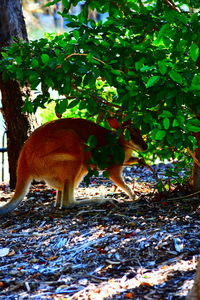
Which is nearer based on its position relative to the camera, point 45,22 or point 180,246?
point 180,246

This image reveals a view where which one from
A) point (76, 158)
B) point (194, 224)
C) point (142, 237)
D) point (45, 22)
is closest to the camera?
point (142, 237)

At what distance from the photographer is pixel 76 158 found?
13.3ft

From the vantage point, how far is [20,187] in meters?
3.99

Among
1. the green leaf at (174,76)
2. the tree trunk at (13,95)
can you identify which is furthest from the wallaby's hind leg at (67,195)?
the green leaf at (174,76)

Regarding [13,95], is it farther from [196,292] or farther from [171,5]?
[196,292]

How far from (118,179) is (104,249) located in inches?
54.2

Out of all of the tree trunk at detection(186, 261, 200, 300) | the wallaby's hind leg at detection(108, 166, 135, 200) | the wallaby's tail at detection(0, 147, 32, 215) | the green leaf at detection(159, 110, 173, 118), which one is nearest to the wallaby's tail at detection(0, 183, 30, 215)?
the wallaby's tail at detection(0, 147, 32, 215)

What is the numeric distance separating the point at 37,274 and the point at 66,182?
1.60 m

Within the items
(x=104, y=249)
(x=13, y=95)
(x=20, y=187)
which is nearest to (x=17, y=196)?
(x=20, y=187)

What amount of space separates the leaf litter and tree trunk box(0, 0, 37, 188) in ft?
3.23

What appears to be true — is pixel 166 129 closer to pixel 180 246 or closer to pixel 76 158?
pixel 180 246

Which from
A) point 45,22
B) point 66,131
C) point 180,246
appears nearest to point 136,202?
point 66,131

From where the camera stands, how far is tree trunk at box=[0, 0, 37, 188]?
16.1 ft

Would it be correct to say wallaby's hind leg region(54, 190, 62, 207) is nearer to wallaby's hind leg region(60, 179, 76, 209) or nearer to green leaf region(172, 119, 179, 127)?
wallaby's hind leg region(60, 179, 76, 209)
